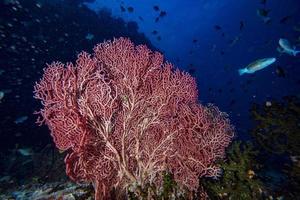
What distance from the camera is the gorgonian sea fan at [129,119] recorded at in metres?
4.94

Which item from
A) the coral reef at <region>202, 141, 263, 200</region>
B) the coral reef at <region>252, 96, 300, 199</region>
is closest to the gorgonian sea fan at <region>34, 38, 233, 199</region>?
the coral reef at <region>202, 141, 263, 200</region>

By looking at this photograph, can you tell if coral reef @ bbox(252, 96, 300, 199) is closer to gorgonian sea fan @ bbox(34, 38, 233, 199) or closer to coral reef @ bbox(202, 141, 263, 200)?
coral reef @ bbox(202, 141, 263, 200)

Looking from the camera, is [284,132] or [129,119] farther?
[284,132]

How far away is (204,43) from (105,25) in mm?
61853

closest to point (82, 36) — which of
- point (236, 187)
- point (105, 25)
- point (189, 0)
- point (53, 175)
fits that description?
point (105, 25)

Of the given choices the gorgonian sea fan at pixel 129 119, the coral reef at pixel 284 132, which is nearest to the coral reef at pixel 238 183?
the gorgonian sea fan at pixel 129 119

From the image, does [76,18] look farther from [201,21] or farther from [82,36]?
[201,21]

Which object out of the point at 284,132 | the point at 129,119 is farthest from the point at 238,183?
the point at 129,119

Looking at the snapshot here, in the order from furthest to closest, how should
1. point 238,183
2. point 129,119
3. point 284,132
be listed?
point 284,132, point 238,183, point 129,119

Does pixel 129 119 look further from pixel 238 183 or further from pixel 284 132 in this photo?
pixel 284 132

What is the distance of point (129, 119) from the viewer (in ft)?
17.6

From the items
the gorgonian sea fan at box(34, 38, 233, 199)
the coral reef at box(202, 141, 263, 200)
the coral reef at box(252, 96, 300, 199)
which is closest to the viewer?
the gorgonian sea fan at box(34, 38, 233, 199)

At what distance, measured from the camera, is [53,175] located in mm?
10141

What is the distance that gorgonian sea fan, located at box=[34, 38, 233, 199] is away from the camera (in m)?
4.94
